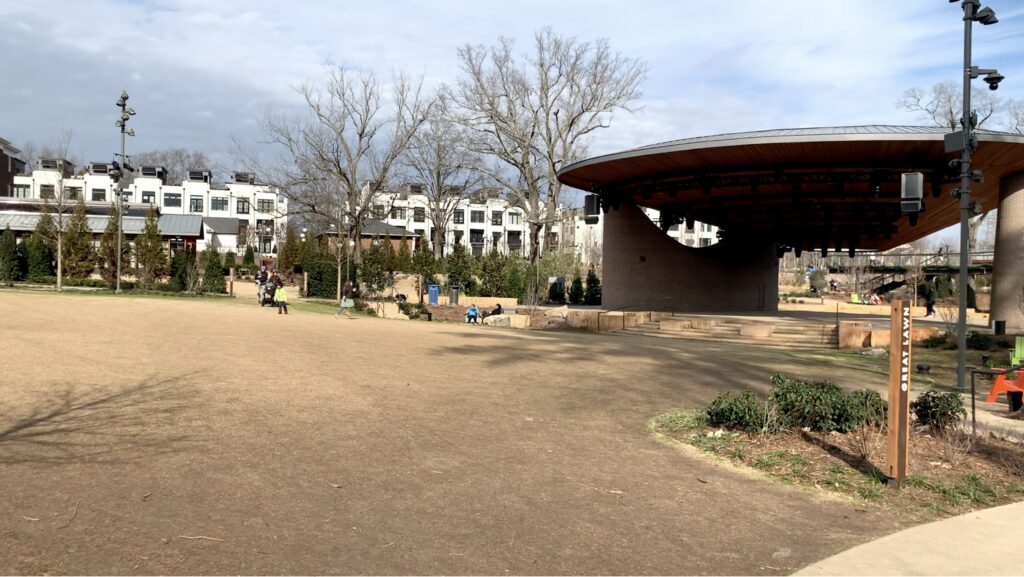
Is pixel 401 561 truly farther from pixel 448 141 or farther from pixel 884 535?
pixel 448 141

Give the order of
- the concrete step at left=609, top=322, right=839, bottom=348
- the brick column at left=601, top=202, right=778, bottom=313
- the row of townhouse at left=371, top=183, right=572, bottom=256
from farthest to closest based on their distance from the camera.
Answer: the row of townhouse at left=371, top=183, right=572, bottom=256, the brick column at left=601, top=202, right=778, bottom=313, the concrete step at left=609, top=322, right=839, bottom=348

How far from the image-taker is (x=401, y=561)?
4344mm

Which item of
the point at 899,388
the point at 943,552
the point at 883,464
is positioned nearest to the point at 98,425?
the point at 943,552

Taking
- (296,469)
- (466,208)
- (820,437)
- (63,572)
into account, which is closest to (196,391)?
(296,469)

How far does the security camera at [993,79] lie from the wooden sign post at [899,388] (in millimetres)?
9368

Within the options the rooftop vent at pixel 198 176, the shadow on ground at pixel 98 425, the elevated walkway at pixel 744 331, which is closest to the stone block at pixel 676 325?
the elevated walkway at pixel 744 331

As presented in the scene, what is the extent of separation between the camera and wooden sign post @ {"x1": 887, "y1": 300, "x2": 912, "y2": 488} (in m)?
6.12

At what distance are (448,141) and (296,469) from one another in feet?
177

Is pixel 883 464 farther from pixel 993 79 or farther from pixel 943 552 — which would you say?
pixel 993 79

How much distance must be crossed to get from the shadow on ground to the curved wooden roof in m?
13.7

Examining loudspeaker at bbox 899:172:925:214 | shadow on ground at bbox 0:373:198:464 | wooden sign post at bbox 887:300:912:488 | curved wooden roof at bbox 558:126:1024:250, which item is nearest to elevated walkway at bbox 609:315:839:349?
curved wooden roof at bbox 558:126:1024:250

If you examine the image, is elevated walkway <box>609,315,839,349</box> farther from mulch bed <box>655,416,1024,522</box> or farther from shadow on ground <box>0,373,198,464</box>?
shadow on ground <box>0,373,198,464</box>

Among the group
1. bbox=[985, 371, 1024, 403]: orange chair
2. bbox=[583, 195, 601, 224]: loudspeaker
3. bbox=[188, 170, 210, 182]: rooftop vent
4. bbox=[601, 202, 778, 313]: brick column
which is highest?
bbox=[188, 170, 210, 182]: rooftop vent

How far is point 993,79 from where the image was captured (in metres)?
13.3
